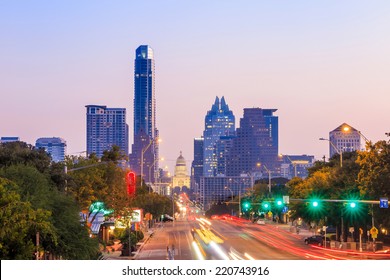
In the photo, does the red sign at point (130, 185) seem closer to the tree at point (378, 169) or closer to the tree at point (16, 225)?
the tree at point (378, 169)

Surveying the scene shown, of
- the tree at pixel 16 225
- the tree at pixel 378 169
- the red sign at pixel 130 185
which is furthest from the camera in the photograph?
the red sign at pixel 130 185

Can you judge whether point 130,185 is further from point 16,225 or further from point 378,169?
point 16,225

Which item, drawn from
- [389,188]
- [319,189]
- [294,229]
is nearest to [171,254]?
[389,188]

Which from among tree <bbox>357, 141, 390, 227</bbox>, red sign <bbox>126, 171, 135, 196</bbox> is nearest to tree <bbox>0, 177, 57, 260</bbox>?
tree <bbox>357, 141, 390, 227</bbox>

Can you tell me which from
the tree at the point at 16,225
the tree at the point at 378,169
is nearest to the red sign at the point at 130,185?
the tree at the point at 378,169

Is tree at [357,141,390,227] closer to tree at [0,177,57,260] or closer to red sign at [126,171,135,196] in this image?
red sign at [126,171,135,196]

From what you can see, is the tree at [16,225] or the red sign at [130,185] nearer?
the tree at [16,225]

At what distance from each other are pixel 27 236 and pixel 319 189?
66.2m

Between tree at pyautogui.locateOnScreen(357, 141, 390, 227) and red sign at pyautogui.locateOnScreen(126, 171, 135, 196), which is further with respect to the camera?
red sign at pyautogui.locateOnScreen(126, 171, 135, 196)

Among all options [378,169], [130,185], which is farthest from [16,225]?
[130,185]

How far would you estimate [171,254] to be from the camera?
62.4 m

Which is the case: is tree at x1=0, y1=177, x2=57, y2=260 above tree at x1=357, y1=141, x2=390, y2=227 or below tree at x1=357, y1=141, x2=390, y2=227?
below

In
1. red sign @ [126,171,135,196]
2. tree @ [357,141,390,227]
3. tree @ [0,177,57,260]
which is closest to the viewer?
tree @ [0,177,57,260]

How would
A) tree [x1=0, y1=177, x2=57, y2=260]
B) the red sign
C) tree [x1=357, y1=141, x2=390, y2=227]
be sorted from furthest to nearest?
the red sign → tree [x1=357, y1=141, x2=390, y2=227] → tree [x1=0, y1=177, x2=57, y2=260]
